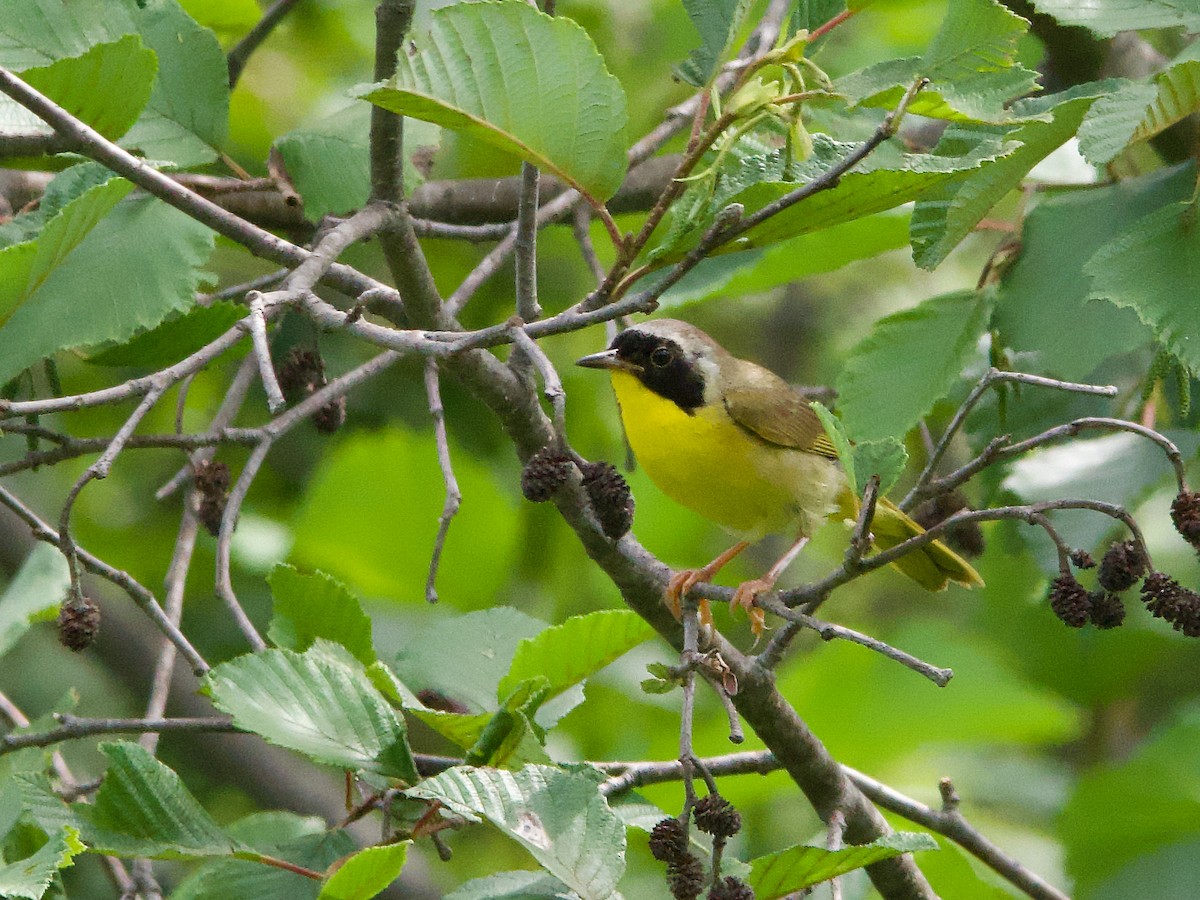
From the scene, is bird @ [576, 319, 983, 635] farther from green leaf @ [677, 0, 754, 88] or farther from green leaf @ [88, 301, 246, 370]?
green leaf @ [677, 0, 754, 88]

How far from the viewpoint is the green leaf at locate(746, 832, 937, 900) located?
1554 millimetres

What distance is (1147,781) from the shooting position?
11.0 ft

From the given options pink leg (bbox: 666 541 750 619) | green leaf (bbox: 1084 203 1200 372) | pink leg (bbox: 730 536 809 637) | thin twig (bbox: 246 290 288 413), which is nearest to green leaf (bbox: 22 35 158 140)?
thin twig (bbox: 246 290 288 413)

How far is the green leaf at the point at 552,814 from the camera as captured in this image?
4.97 feet

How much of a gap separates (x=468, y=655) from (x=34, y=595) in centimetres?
83

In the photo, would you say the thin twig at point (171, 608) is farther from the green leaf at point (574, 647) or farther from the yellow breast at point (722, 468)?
the yellow breast at point (722, 468)

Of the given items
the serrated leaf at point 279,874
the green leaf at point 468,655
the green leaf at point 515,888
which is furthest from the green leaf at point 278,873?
the green leaf at point 468,655

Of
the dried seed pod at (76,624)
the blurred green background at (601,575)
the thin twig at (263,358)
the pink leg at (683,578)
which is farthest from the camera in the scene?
the blurred green background at (601,575)

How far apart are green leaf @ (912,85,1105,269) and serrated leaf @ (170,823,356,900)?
1.21 meters

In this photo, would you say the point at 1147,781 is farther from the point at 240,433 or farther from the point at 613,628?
the point at 240,433

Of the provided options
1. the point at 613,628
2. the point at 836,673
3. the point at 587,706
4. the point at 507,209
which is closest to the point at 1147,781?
the point at 836,673

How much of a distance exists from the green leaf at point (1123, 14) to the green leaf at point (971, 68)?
329mm

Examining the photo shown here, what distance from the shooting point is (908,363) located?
2.36 metres

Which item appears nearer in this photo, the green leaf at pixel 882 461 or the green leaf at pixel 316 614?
the green leaf at pixel 882 461
